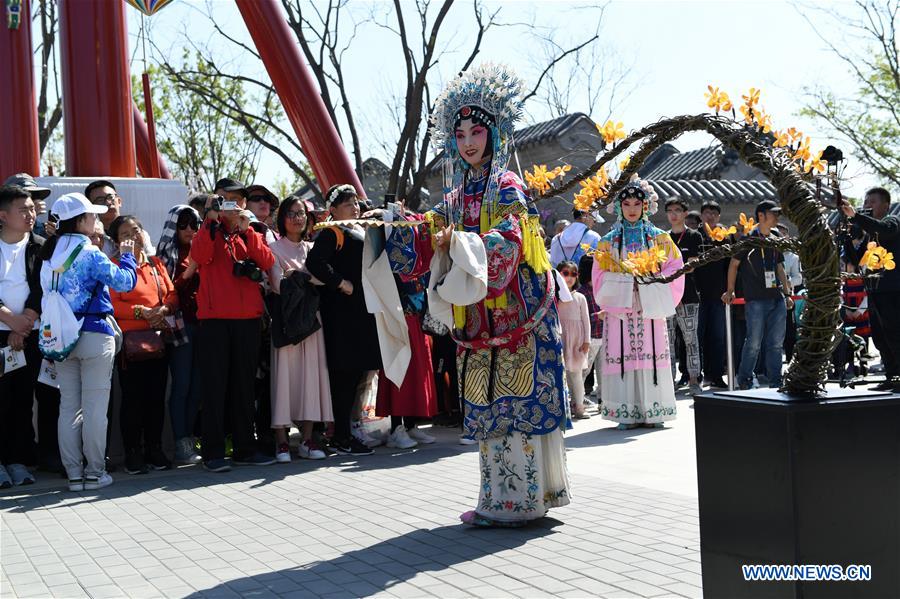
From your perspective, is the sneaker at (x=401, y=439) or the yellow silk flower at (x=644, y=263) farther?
the sneaker at (x=401, y=439)

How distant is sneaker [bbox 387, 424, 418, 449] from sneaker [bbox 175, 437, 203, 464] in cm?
161

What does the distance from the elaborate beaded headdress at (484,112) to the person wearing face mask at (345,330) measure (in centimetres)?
225

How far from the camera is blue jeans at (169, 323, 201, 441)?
789 cm

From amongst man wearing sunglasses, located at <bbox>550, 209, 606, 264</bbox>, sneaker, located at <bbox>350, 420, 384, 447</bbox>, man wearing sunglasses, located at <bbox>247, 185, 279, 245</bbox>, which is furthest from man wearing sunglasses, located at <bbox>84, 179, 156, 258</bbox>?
man wearing sunglasses, located at <bbox>550, 209, 606, 264</bbox>

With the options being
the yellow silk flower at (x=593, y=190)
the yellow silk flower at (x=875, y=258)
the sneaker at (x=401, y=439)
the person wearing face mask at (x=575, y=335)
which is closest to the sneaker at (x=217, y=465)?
the sneaker at (x=401, y=439)

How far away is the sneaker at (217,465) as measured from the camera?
7.48 m

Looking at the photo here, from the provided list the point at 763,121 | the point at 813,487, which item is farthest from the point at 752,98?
the point at 813,487

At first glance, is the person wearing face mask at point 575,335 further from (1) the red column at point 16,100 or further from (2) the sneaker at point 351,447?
(1) the red column at point 16,100

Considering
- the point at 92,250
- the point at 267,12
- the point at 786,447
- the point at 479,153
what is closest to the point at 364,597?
the point at 786,447

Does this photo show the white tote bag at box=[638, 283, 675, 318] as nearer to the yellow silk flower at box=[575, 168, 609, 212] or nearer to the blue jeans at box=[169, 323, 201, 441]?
the blue jeans at box=[169, 323, 201, 441]

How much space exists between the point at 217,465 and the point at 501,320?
304 centimetres

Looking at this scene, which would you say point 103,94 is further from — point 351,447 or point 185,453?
point 351,447

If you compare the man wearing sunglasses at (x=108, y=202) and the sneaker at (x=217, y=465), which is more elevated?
the man wearing sunglasses at (x=108, y=202)

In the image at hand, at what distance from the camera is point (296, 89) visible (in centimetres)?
1159
